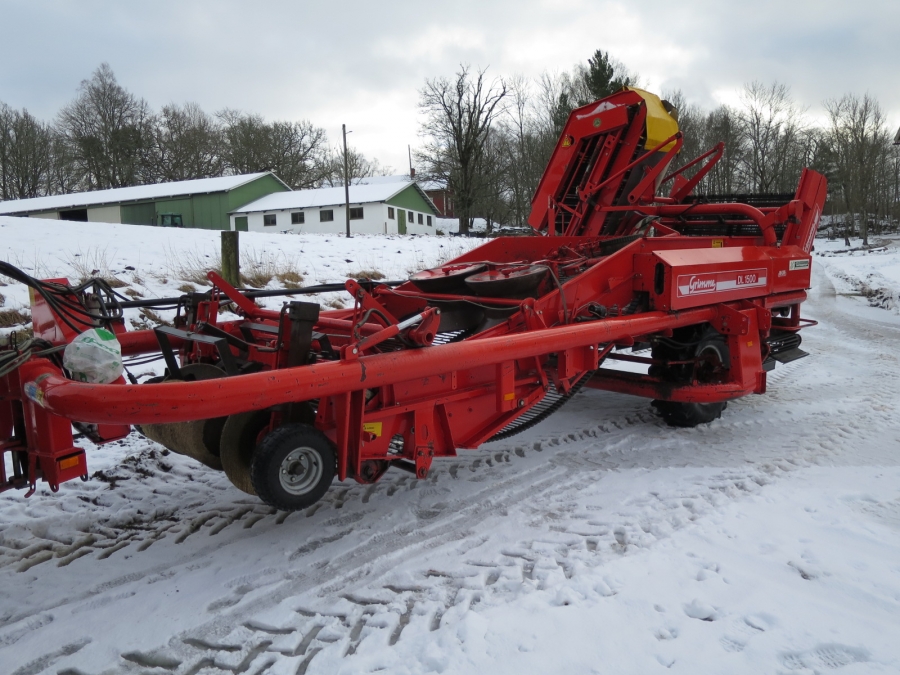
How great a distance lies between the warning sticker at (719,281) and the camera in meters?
4.15

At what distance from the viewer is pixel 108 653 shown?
2256mm

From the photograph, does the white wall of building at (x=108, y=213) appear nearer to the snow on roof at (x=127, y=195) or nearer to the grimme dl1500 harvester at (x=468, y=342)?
the snow on roof at (x=127, y=195)

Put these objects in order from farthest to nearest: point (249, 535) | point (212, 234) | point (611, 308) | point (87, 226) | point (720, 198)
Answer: point (212, 234), point (87, 226), point (720, 198), point (611, 308), point (249, 535)

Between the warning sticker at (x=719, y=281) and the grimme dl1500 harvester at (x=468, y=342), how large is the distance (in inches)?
0.6

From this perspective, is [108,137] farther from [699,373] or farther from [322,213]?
[699,373]

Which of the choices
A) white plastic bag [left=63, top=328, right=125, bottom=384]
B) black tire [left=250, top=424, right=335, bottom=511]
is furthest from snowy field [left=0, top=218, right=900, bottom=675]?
white plastic bag [left=63, top=328, right=125, bottom=384]

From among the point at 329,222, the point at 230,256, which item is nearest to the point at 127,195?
the point at 329,222

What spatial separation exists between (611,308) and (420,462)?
1.81m

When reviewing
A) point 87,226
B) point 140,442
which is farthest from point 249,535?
point 87,226

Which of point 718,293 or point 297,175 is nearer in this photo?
point 718,293

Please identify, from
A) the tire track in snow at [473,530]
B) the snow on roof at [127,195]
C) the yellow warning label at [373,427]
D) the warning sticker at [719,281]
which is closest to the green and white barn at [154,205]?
the snow on roof at [127,195]

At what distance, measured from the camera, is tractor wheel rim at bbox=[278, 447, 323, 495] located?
2705mm

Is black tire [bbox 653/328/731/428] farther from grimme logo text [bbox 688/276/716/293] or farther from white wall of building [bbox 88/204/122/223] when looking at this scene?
white wall of building [bbox 88/204/122/223]

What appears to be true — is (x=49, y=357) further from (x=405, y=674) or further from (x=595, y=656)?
(x=595, y=656)
